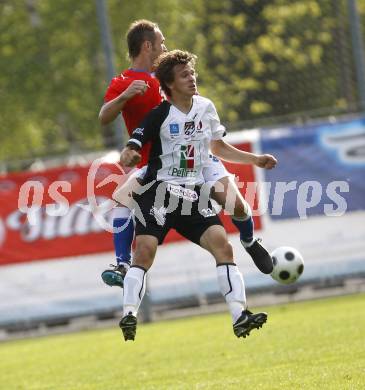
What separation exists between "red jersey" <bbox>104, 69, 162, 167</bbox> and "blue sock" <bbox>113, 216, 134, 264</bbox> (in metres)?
0.60

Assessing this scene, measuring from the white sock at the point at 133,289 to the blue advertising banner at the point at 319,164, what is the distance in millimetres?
7585

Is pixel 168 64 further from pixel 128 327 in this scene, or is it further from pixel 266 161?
pixel 128 327

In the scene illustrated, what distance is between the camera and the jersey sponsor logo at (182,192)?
754cm

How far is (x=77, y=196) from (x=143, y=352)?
13.5ft

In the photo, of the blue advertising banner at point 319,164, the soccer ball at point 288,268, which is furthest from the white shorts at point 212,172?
the blue advertising banner at point 319,164

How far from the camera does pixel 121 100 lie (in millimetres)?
7438

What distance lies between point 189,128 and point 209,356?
343cm

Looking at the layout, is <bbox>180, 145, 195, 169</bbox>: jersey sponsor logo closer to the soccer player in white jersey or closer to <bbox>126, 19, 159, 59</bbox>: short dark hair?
the soccer player in white jersey

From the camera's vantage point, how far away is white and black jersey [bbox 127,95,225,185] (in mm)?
7441

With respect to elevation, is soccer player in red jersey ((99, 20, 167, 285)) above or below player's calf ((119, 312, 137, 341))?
above

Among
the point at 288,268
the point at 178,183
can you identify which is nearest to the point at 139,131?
the point at 178,183

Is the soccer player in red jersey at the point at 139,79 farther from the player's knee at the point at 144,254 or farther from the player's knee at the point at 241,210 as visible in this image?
the player's knee at the point at 241,210

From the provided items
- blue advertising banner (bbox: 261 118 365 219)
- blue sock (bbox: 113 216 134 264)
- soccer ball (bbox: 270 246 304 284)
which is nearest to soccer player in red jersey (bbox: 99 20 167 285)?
blue sock (bbox: 113 216 134 264)

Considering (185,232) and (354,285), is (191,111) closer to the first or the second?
(185,232)
